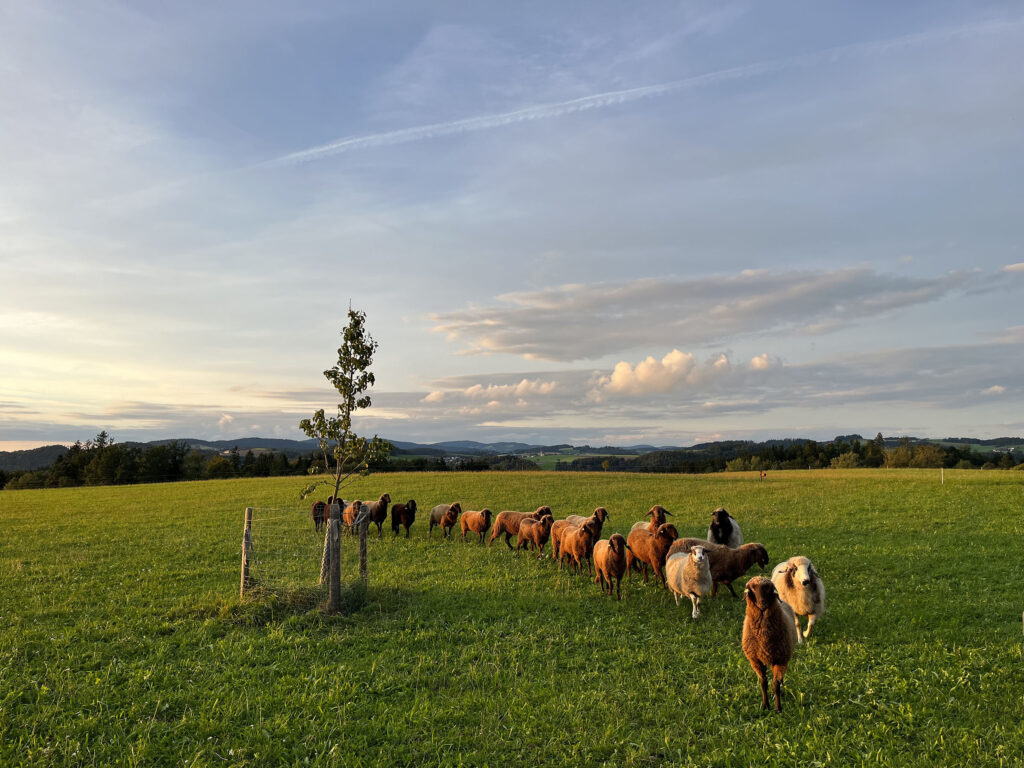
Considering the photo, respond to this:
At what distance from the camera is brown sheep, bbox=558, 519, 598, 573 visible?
15109 mm

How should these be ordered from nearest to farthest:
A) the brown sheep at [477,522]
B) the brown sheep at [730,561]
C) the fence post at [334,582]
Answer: the fence post at [334,582] → the brown sheep at [730,561] → the brown sheep at [477,522]

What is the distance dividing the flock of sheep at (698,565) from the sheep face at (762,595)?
1 centimetres

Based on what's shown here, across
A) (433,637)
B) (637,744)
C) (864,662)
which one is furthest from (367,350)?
(864,662)

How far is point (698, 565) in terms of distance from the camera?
1143 centimetres

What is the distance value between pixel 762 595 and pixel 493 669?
14.0 feet

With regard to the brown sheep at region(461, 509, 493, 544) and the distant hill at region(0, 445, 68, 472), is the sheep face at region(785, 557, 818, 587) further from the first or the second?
the distant hill at region(0, 445, 68, 472)

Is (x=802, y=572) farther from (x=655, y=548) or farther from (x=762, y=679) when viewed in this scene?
(x=655, y=548)

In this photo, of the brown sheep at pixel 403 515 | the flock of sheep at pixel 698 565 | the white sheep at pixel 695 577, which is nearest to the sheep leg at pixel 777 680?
the flock of sheep at pixel 698 565

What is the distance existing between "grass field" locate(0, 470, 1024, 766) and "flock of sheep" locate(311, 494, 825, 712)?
60 centimetres

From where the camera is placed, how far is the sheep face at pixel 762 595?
7406 millimetres

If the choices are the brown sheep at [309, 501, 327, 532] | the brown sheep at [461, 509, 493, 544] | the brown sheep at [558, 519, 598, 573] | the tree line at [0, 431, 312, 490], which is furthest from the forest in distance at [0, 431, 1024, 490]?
the brown sheep at [558, 519, 598, 573]

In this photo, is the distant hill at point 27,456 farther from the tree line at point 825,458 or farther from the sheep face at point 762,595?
the sheep face at point 762,595

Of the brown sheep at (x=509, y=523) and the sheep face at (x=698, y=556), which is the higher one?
the sheep face at (x=698, y=556)

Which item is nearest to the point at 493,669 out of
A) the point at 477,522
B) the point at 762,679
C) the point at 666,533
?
the point at 762,679
